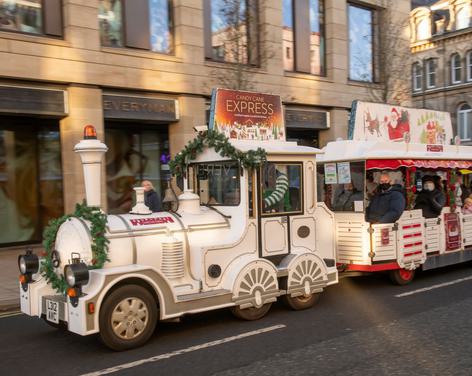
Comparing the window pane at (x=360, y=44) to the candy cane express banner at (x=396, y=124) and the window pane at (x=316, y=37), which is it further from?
the candy cane express banner at (x=396, y=124)

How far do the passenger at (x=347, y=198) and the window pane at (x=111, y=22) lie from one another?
25.9ft

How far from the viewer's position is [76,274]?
5.01 metres

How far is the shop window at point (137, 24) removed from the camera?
44.7ft

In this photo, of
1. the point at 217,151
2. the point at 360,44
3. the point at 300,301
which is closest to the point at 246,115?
the point at 217,151

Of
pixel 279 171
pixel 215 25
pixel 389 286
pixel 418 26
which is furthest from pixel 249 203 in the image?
pixel 418 26

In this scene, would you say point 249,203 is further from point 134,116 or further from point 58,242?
point 134,116

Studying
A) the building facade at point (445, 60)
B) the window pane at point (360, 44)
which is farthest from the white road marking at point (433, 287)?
the building facade at point (445, 60)

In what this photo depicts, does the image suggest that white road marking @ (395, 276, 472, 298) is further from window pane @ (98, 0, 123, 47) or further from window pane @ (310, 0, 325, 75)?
window pane @ (310, 0, 325, 75)

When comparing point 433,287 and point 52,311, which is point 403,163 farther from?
point 52,311

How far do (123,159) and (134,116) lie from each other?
4.99 ft

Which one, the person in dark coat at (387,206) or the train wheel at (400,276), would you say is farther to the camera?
the train wheel at (400,276)

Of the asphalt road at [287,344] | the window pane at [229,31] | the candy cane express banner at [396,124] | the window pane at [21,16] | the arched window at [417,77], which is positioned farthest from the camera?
the arched window at [417,77]

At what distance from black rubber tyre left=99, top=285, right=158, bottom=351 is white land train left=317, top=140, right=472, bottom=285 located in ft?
10.9

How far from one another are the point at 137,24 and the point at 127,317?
1049 cm
